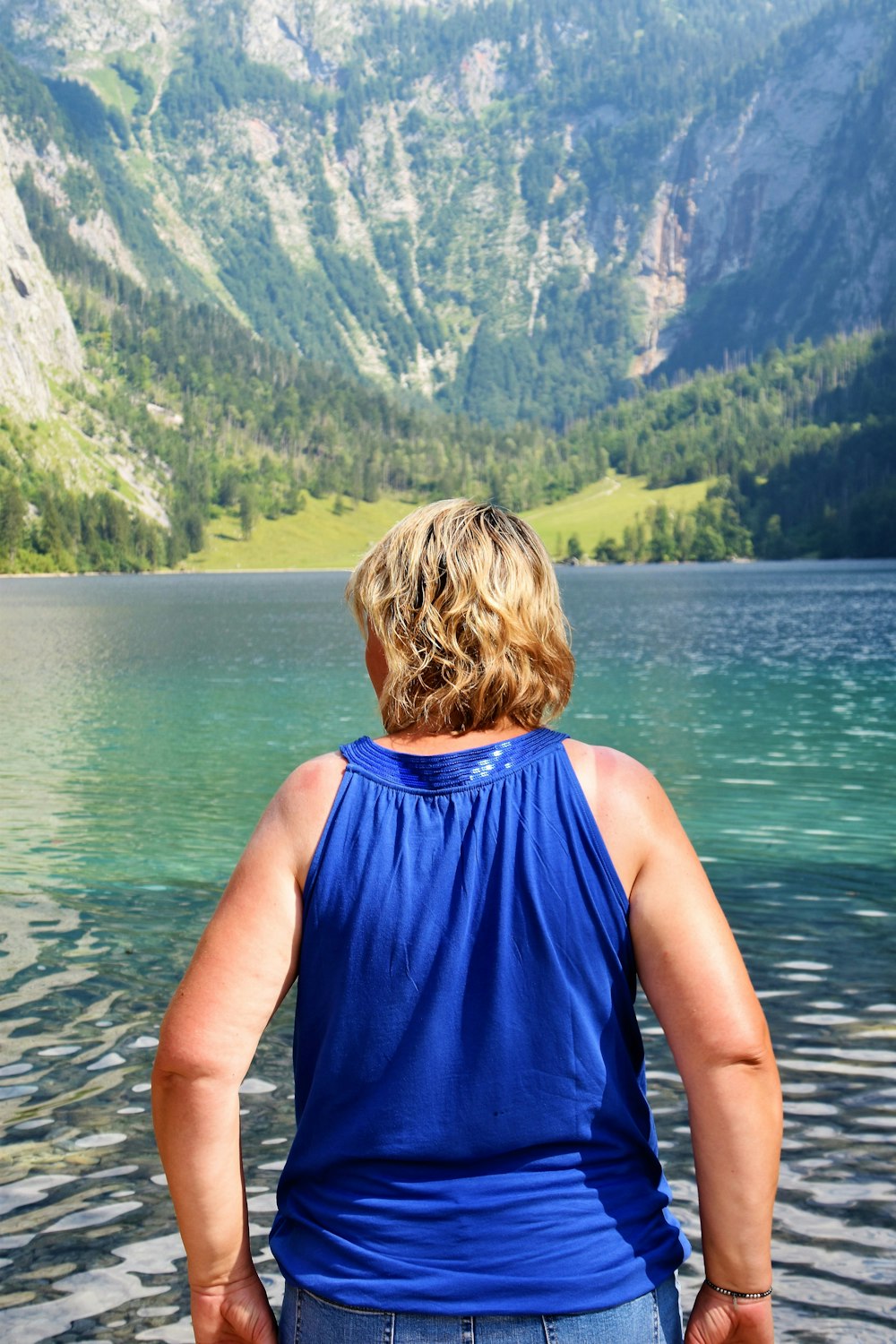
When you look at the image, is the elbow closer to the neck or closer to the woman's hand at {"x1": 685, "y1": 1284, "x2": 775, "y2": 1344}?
the woman's hand at {"x1": 685, "y1": 1284, "x2": 775, "y2": 1344}

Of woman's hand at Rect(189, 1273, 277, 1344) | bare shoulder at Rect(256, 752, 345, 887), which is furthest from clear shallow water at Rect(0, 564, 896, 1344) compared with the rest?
bare shoulder at Rect(256, 752, 345, 887)

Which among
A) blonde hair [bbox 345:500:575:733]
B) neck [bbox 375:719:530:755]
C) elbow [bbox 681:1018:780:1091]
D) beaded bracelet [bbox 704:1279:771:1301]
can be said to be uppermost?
blonde hair [bbox 345:500:575:733]

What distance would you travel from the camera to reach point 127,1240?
319 inches

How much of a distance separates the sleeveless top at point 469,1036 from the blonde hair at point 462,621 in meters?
0.26

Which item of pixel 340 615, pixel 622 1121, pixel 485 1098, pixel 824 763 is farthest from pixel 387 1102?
pixel 340 615

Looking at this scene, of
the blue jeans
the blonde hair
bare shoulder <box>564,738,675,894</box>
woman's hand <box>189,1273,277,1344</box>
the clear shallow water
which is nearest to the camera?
the blue jeans

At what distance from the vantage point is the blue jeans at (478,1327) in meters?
3.03

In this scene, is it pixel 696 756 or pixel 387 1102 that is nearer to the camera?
pixel 387 1102

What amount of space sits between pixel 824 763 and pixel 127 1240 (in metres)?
25.8

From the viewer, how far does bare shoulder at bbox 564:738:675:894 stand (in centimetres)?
320

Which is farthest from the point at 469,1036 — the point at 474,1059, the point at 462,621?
the point at 462,621

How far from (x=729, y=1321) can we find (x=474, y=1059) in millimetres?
904

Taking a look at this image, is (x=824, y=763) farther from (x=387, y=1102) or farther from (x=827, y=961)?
(x=387, y=1102)

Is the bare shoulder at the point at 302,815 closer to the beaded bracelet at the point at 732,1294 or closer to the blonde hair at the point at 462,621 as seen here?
the blonde hair at the point at 462,621
